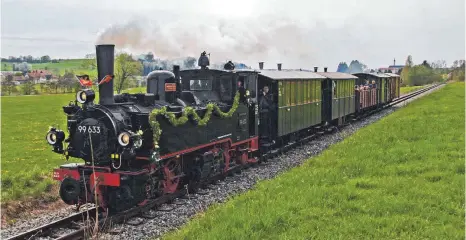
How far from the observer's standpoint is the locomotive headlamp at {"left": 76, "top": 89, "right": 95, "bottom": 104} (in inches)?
387

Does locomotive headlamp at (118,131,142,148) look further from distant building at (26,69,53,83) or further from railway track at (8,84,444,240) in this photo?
distant building at (26,69,53,83)

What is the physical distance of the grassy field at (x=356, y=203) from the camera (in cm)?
727

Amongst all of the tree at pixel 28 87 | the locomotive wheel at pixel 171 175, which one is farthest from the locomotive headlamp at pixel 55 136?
the tree at pixel 28 87

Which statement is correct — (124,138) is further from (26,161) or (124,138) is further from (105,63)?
(26,161)

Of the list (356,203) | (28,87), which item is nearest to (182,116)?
(356,203)

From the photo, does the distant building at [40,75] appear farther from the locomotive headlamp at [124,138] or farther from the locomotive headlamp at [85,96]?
the locomotive headlamp at [124,138]

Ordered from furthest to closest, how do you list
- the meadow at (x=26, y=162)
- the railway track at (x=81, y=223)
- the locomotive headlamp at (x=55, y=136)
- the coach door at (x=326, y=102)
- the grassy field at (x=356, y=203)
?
the coach door at (x=326, y=102) < the meadow at (x=26, y=162) < the locomotive headlamp at (x=55, y=136) < the railway track at (x=81, y=223) < the grassy field at (x=356, y=203)

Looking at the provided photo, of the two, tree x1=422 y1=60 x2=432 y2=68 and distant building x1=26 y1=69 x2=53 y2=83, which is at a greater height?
tree x1=422 y1=60 x2=432 y2=68

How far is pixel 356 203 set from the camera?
340 inches

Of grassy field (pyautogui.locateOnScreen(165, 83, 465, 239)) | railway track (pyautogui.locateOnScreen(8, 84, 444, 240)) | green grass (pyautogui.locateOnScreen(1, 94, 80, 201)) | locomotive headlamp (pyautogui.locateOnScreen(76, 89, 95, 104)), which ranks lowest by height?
railway track (pyautogui.locateOnScreen(8, 84, 444, 240))

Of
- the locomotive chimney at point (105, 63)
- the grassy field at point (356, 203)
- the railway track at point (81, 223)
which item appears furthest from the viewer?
the locomotive chimney at point (105, 63)

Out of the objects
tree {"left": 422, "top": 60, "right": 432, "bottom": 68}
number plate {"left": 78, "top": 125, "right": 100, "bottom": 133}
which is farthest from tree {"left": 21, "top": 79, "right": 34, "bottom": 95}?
tree {"left": 422, "top": 60, "right": 432, "bottom": 68}

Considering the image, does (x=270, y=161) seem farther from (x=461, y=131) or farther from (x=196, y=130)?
(x=461, y=131)

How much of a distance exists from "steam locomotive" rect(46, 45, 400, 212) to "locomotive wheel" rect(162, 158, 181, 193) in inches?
1.1
